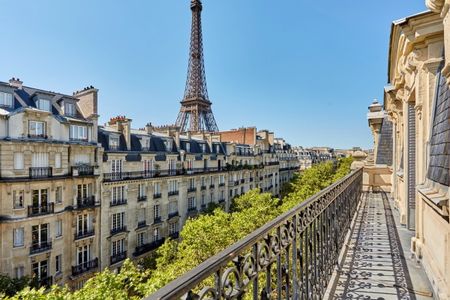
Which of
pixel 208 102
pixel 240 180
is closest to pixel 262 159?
pixel 240 180

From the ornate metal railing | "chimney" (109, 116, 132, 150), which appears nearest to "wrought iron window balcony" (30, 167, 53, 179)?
"chimney" (109, 116, 132, 150)

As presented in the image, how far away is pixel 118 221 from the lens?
67.2 ft

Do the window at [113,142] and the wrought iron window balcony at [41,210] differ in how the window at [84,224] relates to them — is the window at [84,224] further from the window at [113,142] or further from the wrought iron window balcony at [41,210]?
the window at [113,142]

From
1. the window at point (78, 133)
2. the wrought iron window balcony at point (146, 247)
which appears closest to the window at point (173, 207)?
the wrought iron window balcony at point (146, 247)

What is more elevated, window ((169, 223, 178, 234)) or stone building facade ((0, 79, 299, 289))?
stone building facade ((0, 79, 299, 289))

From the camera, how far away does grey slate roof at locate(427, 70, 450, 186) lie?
11.8 feet

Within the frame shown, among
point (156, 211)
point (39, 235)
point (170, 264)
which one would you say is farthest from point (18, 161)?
point (156, 211)

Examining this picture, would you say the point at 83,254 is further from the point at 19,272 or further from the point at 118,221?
the point at 19,272

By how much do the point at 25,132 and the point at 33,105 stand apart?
2577mm

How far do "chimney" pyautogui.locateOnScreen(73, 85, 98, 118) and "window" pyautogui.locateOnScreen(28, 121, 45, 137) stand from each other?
3.84 m

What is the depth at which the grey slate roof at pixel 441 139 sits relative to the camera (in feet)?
11.8

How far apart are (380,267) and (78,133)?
18533mm

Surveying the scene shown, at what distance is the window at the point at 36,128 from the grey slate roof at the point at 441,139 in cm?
1808

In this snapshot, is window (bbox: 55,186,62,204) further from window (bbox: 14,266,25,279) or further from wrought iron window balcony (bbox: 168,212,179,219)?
wrought iron window balcony (bbox: 168,212,179,219)
